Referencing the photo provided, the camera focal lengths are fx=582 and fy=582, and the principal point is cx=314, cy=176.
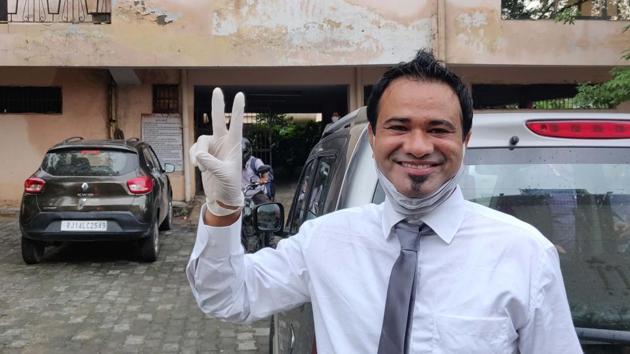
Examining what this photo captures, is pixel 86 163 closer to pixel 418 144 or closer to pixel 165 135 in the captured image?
pixel 165 135

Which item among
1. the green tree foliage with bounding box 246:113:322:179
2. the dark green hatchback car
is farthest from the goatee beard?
the green tree foliage with bounding box 246:113:322:179

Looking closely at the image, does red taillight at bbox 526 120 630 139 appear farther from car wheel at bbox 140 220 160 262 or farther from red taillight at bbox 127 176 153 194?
car wheel at bbox 140 220 160 262

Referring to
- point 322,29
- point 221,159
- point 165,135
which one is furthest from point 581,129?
point 165,135

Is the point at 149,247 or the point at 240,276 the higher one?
the point at 240,276

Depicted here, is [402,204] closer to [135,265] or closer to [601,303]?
[601,303]

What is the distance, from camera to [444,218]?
1.43 metres

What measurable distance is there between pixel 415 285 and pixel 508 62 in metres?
11.0

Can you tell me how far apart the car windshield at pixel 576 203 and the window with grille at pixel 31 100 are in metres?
12.2

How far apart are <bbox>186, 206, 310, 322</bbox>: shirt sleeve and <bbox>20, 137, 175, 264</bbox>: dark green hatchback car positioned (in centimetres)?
619

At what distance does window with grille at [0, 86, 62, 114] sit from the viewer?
40.5ft

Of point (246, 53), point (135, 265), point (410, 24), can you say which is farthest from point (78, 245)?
point (410, 24)

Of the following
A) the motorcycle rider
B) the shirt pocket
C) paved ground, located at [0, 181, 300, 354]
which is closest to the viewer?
the shirt pocket

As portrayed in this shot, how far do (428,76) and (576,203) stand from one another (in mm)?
949

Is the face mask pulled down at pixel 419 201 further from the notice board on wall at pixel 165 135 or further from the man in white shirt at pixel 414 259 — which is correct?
the notice board on wall at pixel 165 135
